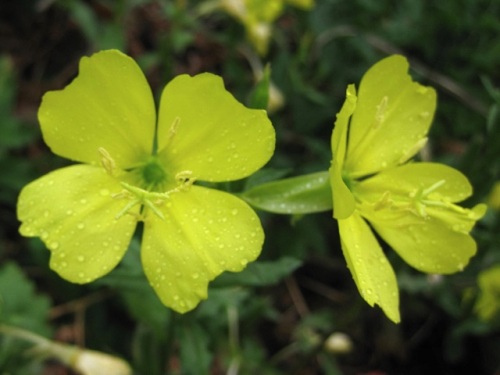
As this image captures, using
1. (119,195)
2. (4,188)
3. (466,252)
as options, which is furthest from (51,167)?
(466,252)

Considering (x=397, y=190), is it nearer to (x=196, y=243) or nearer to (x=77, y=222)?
(x=196, y=243)

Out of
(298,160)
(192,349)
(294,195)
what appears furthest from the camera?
(298,160)

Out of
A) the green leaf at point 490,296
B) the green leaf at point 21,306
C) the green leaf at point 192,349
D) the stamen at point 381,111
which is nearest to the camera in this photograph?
the stamen at point 381,111

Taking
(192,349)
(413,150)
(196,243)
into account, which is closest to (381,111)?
(413,150)

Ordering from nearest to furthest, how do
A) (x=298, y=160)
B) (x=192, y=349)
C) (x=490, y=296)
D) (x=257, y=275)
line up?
(x=257, y=275), (x=192, y=349), (x=490, y=296), (x=298, y=160)

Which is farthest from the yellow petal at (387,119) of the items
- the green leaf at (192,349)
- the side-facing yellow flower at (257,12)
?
the side-facing yellow flower at (257,12)

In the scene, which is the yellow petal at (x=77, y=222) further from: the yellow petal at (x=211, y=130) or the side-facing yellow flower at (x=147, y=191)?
the yellow petal at (x=211, y=130)

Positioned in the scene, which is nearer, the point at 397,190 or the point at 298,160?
the point at 397,190
